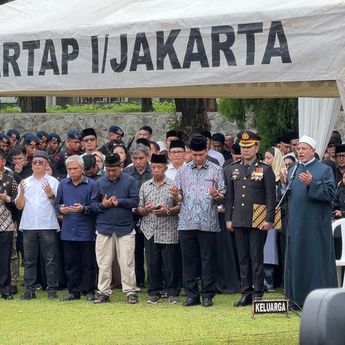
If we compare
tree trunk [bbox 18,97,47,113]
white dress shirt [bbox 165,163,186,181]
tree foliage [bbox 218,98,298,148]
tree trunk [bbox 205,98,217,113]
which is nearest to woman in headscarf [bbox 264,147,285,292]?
white dress shirt [bbox 165,163,186,181]

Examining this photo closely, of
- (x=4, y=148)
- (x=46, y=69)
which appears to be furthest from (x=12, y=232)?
(x=46, y=69)

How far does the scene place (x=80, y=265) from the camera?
1409 cm

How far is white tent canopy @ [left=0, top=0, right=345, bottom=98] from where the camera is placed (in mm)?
7977

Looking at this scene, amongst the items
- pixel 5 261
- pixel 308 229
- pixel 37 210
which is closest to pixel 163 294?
pixel 37 210

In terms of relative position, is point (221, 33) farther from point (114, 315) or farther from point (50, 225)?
point (50, 225)

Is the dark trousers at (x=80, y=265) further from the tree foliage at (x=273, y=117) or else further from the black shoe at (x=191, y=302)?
the tree foliage at (x=273, y=117)

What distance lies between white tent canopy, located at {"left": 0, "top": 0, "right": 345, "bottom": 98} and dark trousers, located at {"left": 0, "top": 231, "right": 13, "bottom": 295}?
474 cm

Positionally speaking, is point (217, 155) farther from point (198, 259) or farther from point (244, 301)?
point (244, 301)

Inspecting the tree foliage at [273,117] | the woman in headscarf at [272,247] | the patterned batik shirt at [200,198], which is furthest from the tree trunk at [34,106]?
the patterned batik shirt at [200,198]

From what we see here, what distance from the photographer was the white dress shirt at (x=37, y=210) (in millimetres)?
13914

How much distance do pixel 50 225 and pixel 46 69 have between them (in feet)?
16.8

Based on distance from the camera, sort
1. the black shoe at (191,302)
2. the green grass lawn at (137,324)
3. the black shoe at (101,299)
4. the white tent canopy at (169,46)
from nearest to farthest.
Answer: the white tent canopy at (169,46) < the green grass lawn at (137,324) < the black shoe at (191,302) < the black shoe at (101,299)

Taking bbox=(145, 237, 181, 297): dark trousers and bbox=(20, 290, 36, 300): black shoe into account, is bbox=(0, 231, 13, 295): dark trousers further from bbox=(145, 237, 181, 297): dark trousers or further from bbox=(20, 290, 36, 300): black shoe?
bbox=(145, 237, 181, 297): dark trousers

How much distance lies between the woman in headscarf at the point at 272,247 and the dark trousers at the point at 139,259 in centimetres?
161
